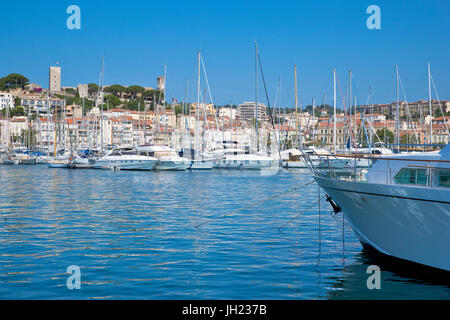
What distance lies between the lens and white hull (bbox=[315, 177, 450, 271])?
30.1 feet

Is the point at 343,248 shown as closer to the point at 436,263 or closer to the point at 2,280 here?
the point at 436,263

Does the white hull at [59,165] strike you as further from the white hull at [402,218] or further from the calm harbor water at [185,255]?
the white hull at [402,218]

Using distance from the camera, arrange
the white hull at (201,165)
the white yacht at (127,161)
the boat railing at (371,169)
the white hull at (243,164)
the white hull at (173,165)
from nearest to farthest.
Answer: the boat railing at (371,169)
the white hull at (173,165)
the white yacht at (127,161)
the white hull at (201,165)
the white hull at (243,164)

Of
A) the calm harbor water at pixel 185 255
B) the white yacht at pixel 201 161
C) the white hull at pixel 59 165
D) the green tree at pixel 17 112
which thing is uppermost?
the green tree at pixel 17 112

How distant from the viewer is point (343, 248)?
502 inches

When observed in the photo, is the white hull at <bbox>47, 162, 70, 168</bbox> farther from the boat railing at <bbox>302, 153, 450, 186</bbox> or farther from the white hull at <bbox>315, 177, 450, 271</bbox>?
the white hull at <bbox>315, 177, 450, 271</bbox>

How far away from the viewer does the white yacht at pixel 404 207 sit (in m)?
9.23

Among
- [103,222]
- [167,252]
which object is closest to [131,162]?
[103,222]

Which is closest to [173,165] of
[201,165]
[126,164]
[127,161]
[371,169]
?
[201,165]

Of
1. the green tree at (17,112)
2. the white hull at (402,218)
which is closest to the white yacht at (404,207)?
the white hull at (402,218)

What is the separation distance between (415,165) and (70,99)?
19577cm

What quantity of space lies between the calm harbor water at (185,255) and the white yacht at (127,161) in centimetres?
2815

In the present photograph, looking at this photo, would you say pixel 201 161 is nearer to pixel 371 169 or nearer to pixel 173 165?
pixel 173 165

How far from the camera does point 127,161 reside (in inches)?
1982
